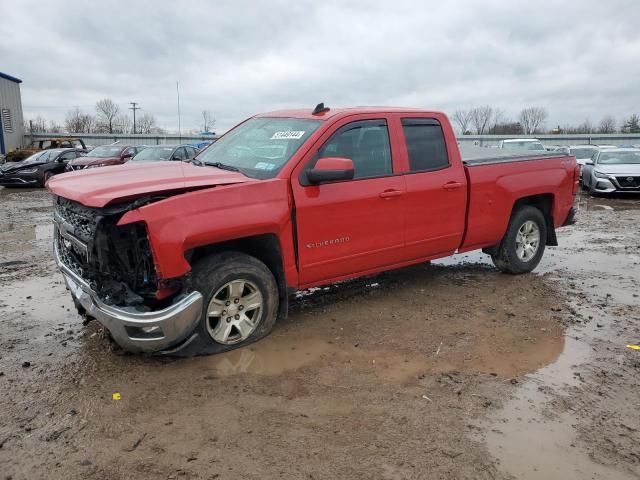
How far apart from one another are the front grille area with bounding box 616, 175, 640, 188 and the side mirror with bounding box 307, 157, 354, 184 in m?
13.5

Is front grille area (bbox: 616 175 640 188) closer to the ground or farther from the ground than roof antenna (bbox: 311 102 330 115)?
closer to the ground

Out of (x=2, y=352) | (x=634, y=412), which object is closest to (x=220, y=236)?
(x=2, y=352)

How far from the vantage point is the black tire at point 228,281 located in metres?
3.86

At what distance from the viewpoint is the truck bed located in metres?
5.77

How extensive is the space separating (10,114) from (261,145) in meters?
34.4

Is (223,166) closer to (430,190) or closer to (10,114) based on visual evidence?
(430,190)

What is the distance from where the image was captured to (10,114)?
32656 millimetres

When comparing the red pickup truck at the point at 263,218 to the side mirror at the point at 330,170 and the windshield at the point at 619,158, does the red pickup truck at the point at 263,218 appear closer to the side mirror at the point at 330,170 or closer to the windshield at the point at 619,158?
the side mirror at the point at 330,170

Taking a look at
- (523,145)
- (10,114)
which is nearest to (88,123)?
(10,114)

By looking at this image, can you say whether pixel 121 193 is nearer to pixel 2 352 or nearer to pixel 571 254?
pixel 2 352

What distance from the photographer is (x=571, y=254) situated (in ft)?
26.0

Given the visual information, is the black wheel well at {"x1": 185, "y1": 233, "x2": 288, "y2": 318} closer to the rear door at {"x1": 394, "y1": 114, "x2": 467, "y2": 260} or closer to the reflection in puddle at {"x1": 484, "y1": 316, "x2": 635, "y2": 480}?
the rear door at {"x1": 394, "y1": 114, "x2": 467, "y2": 260}

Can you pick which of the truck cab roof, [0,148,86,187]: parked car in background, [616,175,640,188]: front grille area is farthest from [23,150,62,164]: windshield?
[616,175,640,188]: front grille area

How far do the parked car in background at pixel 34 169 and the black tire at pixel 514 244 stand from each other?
16.7 metres
